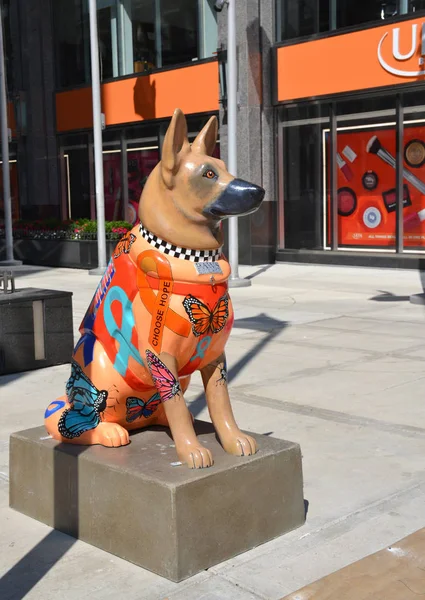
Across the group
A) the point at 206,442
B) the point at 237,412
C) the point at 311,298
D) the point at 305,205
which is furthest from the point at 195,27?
the point at 206,442

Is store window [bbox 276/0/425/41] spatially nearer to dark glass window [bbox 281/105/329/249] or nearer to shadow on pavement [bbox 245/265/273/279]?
dark glass window [bbox 281/105/329/249]

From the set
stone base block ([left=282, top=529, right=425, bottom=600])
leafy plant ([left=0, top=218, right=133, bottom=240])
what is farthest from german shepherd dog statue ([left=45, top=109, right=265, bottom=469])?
leafy plant ([left=0, top=218, right=133, bottom=240])

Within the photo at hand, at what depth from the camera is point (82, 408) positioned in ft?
14.7

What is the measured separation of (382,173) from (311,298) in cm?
618

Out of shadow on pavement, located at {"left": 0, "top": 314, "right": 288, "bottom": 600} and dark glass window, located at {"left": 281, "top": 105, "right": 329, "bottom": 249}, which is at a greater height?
dark glass window, located at {"left": 281, "top": 105, "right": 329, "bottom": 249}

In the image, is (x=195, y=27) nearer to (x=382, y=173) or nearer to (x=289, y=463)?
(x=382, y=173)

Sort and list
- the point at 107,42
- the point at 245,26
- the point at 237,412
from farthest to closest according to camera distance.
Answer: the point at 107,42 < the point at 245,26 < the point at 237,412

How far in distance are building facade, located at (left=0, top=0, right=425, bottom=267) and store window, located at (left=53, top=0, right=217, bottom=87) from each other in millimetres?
46

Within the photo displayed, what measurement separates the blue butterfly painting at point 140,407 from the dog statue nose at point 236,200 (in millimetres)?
1139

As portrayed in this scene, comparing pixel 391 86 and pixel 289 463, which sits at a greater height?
pixel 391 86

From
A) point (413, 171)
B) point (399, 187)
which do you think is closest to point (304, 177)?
point (399, 187)

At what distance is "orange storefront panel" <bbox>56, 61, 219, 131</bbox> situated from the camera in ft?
69.6

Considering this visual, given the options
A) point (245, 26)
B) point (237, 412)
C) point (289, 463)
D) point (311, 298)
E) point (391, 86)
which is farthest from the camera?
point (245, 26)

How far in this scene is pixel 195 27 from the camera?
2177 cm
